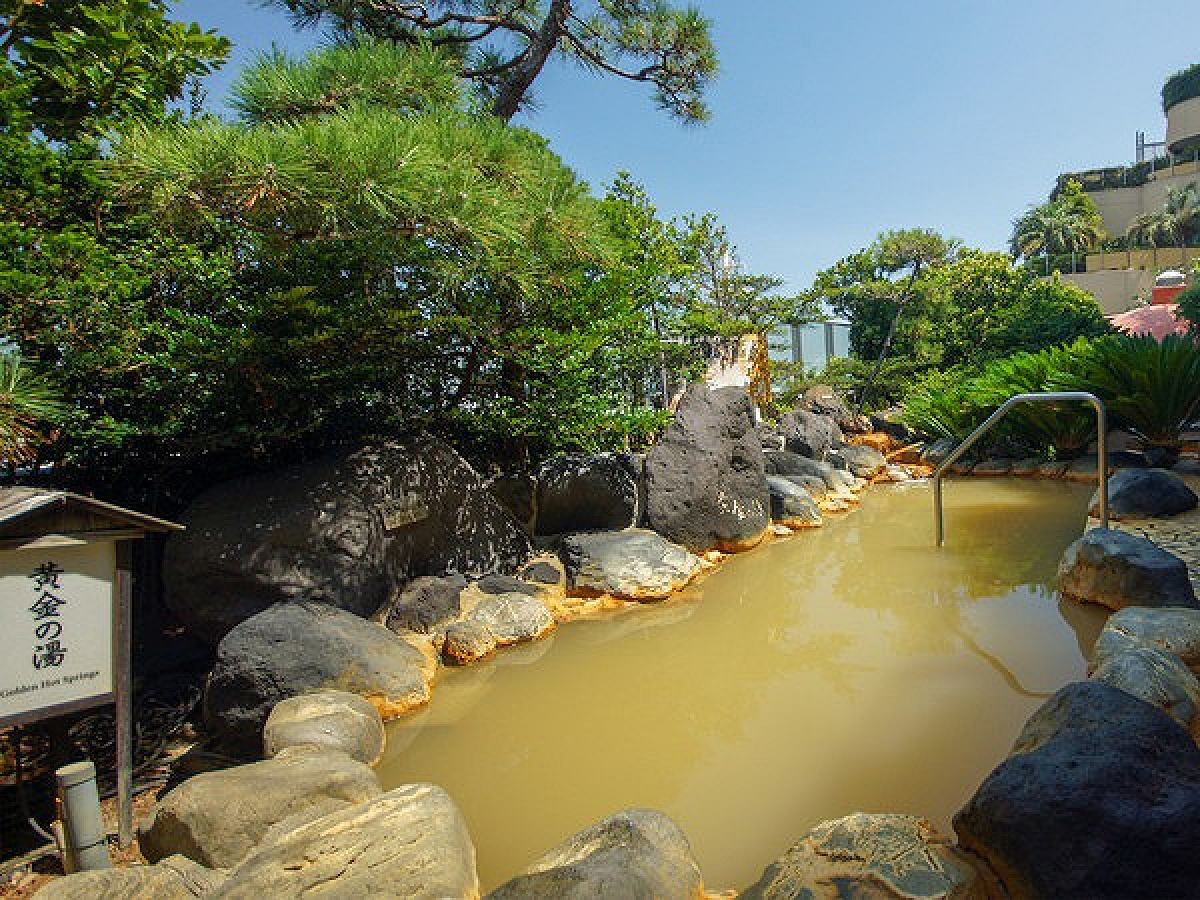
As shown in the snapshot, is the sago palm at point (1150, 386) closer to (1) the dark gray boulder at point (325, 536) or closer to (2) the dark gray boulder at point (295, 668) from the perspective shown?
(1) the dark gray boulder at point (325, 536)

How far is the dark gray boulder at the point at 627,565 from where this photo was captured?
14.5 ft

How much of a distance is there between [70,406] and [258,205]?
56.3 inches

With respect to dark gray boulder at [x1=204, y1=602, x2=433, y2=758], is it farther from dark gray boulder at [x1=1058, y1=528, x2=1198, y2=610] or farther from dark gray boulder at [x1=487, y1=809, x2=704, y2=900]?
dark gray boulder at [x1=1058, y1=528, x2=1198, y2=610]

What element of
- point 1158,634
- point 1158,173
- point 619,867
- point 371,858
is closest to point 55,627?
point 371,858

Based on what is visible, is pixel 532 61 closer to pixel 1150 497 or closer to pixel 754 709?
pixel 754 709

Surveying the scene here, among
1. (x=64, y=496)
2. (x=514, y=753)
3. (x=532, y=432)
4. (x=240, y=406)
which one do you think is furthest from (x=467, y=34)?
(x=514, y=753)

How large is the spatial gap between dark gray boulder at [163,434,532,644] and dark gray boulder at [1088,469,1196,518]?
4861 millimetres

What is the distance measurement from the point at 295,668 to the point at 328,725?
46 cm

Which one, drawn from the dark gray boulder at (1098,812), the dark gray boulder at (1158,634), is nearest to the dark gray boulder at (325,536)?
the dark gray boulder at (1098,812)

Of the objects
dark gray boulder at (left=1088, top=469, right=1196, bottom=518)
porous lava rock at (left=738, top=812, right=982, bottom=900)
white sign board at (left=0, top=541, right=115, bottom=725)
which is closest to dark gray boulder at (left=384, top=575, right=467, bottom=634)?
white sign board at (left=0, top=541, right=115, bottom=725)

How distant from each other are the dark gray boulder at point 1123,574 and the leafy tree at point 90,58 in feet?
18.5

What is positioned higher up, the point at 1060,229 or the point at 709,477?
the point at 1060,229

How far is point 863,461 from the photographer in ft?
32.9

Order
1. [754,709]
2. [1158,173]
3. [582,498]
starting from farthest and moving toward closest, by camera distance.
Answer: [1158,173], [582,498], [754,709]
